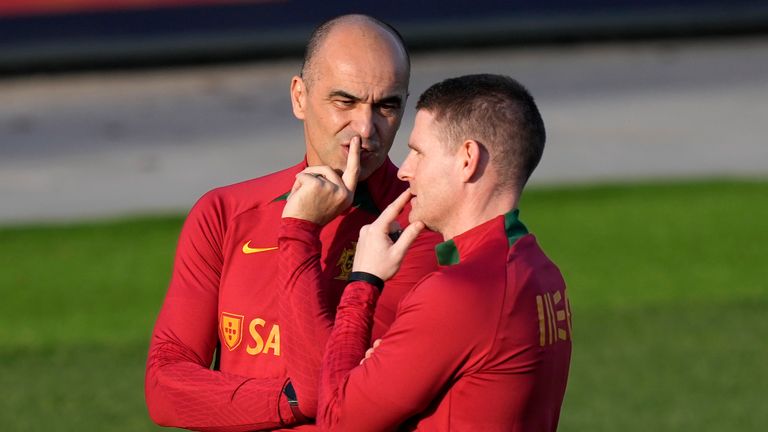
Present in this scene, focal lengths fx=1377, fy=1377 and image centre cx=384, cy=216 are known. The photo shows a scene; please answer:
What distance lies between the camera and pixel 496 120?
387cm

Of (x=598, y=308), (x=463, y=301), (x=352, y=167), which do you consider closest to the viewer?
(x=463, y=301)

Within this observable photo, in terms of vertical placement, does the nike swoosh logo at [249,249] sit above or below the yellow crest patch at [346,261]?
above

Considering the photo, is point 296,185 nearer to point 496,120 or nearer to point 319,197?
point 319,197

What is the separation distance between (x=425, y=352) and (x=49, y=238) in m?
11.5

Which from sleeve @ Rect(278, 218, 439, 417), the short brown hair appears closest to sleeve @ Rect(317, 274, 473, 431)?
sleeve @ Rect(278, 218, 439, 417)

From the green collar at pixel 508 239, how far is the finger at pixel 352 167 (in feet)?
1.23

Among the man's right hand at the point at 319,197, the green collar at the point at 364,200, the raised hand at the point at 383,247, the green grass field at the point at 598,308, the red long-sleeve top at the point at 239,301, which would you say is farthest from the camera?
the green grass field at the point at 598,308

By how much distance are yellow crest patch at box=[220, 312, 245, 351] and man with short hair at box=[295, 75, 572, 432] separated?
0.55 metres

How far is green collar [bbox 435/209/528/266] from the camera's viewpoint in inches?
154

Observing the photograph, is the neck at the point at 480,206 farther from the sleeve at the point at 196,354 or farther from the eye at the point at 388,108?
the sleeve at the point at 196,354

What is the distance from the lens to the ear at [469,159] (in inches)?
151

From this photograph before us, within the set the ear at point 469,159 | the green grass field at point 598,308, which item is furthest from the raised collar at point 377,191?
the green grass field at point 598,308

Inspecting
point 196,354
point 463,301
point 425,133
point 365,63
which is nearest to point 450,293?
point 463,301

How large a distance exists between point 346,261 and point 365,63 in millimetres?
630
